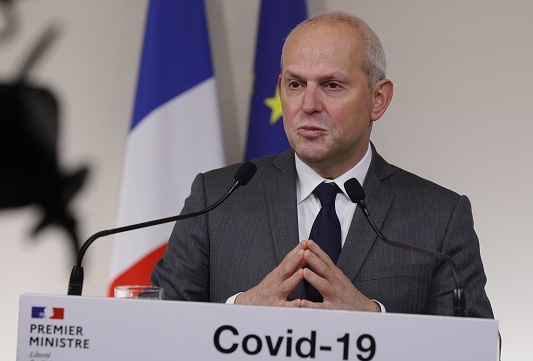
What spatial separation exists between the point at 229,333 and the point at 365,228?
2.83 ft

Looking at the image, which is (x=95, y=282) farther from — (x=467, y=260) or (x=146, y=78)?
(x=467, y=260)

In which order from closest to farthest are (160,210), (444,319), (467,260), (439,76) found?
1. (444,319)
2. (467,260)
3. (160,210)
4. (439,76)

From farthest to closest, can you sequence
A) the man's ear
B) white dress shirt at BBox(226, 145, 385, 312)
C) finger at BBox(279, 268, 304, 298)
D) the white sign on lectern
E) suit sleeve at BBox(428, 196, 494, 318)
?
the man's ear < white dress shirt at BBox(226, 145, 385, 312) < suit sleeve at BBox(428, 196, 494, 318) < finger at BBox(279, 268, 304, 298) < the white sign on lectern

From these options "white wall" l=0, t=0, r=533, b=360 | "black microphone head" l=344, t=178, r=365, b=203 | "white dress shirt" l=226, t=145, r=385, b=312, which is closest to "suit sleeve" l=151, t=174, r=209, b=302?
"white dress shirt" l=226, t=145, r=385, b=312

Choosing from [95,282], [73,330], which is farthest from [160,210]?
[73,330]

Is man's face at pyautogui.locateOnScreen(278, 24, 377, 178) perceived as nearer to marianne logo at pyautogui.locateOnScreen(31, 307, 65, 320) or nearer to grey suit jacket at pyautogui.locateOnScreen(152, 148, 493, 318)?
grey suit jacket at pyautogui.locateOnScreen(152, 148, 493, 318)

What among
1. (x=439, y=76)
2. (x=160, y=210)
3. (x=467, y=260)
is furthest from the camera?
(x=439, y=76)

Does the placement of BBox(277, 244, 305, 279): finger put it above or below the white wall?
below

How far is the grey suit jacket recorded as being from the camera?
2.27 meters

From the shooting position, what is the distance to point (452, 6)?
3760 mm

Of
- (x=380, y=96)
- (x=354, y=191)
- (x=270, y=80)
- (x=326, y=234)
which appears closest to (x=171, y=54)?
(x=270, y=80)

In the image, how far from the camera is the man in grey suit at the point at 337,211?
2273mm

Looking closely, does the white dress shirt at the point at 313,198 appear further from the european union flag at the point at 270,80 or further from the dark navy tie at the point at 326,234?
the european union flag at the point at 270,80

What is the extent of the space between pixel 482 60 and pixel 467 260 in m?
1.63
